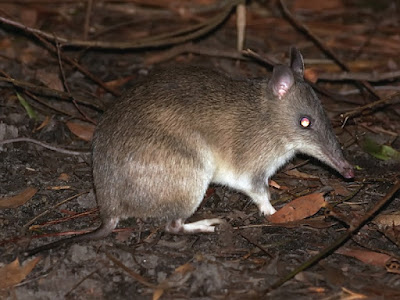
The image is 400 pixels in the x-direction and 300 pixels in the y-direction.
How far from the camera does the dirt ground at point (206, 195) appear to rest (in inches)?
208

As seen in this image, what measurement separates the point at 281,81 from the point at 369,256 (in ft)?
5.24

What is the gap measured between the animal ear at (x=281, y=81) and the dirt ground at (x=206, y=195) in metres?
1.04

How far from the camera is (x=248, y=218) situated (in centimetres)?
622

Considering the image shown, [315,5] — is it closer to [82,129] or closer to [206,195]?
[82,129]

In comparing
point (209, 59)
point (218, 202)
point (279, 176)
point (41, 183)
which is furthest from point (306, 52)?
point (41, 183)

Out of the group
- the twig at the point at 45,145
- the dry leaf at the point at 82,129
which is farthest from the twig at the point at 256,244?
the dry leaf at the point at 82,129

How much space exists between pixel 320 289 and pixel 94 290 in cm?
164

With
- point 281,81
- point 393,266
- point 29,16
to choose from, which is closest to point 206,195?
point 281,81

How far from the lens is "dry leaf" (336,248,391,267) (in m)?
5.54

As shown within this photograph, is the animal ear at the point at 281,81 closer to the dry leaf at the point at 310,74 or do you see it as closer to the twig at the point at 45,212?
the dry leaf at the point at 310,74

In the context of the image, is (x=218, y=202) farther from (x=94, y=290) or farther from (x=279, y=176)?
(x=94, y=290)

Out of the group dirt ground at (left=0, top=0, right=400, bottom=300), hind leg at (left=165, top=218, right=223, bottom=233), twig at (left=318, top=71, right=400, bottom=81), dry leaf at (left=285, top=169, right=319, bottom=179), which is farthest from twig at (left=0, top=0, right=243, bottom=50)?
hind leg at (left=165, top=218, right=223, bottom=233)

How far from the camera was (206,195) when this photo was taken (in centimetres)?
661

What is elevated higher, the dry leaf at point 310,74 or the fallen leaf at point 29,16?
the fallen leaf at point 29,16
